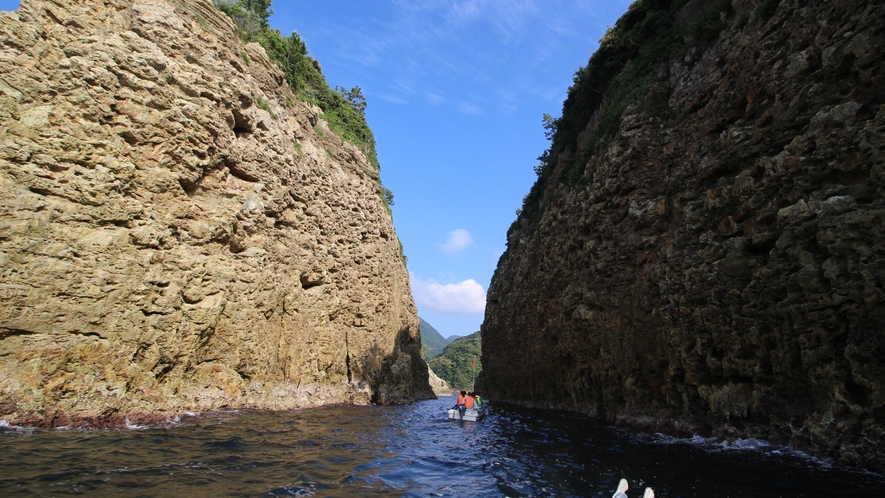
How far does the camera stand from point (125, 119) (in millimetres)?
13094

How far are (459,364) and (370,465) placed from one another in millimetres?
94878

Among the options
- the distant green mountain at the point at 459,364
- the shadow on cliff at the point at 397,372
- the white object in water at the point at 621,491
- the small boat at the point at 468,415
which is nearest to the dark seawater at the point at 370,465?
the white object in water at the point at 621,491

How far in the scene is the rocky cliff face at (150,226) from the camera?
10.6 meters

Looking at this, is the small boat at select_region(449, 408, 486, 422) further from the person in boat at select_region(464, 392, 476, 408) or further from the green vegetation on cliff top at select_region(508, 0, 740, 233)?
the green vegetation on cliff top at select_region(508, 0, 740, 233)

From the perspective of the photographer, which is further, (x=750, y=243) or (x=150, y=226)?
(x=150, y=226)

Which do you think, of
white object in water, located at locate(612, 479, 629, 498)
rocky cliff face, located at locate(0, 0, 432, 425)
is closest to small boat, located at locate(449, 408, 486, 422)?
rocky cliff face, located at locate(0, 0, 432, 425)

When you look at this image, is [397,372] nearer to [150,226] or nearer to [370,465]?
[150,226]

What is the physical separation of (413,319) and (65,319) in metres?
23.4

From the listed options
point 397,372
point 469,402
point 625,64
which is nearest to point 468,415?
point 469,402

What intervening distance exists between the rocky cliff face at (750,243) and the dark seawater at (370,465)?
1243mm

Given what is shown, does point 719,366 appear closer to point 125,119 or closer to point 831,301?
point 831,301

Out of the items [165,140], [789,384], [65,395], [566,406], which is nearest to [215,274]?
[165,140]

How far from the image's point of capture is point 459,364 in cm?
10194

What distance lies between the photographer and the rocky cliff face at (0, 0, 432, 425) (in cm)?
1062
